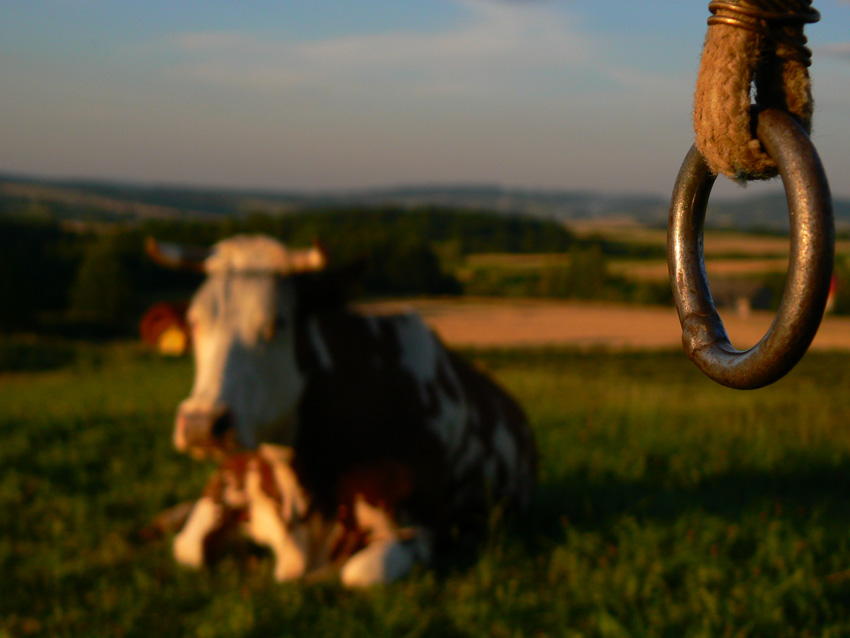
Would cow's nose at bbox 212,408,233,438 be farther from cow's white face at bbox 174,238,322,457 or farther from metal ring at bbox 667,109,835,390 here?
metal ring at bbox 667,109,835,390

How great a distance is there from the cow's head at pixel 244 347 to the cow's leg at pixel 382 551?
534mm

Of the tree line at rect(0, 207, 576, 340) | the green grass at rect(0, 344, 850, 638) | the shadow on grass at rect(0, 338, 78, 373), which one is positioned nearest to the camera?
the green grass at rect(0, 344, 850, 638)

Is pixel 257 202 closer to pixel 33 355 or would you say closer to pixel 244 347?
pixel 33 355

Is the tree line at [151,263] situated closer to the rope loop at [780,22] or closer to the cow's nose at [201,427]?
the cow's nose at [201,427]

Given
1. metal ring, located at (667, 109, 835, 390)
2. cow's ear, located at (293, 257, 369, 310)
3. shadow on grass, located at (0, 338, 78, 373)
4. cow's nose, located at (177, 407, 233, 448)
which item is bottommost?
shadow on grass, located at (0, 338, 78, 373)

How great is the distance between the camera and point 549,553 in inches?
154

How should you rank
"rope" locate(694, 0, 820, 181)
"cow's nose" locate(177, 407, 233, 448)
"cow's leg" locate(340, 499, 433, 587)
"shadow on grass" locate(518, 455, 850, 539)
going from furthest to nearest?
1. "shadow on grass" locate(518, 455, 850, 539)
2. "cow's leg" locate(340, 499, 433, 587)
3. "cow's nose" locate(177, 407, 233, 448)
4. "rope" locate(694, 0, 820, 181)

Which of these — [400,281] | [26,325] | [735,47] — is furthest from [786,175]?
[26,325]

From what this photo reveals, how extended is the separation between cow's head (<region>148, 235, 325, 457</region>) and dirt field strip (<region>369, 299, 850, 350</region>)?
29.5m

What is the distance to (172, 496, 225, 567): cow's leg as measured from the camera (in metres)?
4.11

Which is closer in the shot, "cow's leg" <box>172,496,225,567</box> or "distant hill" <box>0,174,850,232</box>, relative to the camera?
"cow's leg" <box>172,496,225,567</box>

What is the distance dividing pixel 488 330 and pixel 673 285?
37957 millimetres

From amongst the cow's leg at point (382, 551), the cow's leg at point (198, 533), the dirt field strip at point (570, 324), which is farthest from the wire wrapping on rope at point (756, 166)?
the dirt field strip at point (570, 324)

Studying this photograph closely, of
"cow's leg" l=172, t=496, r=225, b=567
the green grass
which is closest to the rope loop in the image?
the green grass
